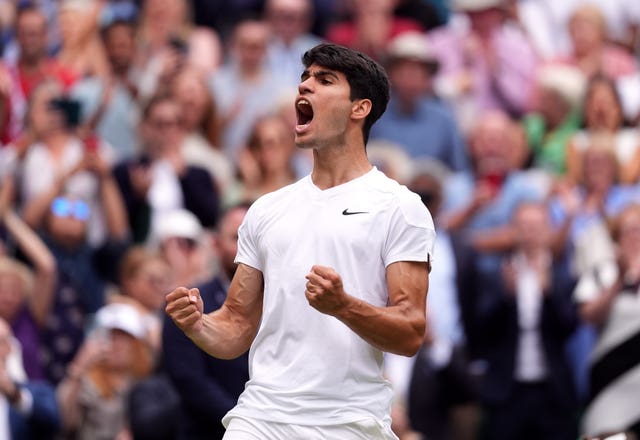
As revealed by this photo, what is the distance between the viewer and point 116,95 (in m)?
12.6

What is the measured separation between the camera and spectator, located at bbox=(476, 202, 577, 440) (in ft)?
Answer: 35.0

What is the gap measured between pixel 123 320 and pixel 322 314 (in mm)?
4297

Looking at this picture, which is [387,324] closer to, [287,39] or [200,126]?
[200,126]

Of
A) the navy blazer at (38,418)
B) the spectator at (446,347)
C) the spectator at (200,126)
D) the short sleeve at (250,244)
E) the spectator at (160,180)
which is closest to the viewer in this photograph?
the short sleeve at (250,244)

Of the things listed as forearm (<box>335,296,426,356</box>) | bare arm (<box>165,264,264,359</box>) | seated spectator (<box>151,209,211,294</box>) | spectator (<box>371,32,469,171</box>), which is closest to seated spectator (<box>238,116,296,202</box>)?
seated spectator (<box>151,209,211,294</box>)

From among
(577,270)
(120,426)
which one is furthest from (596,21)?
(120,426)

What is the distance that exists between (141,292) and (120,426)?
3.42 ft

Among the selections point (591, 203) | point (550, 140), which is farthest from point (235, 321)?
point (550, 140)

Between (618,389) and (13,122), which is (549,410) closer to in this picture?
(618,389)

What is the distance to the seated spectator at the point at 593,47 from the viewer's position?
1423 cm

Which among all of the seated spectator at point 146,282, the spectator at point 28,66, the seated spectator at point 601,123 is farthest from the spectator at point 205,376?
the seated spectator at point 601,123

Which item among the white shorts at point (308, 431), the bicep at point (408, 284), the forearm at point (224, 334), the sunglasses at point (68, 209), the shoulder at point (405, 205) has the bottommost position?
the sunglasses at point (68, 209)

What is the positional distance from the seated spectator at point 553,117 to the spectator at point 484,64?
1.03 ft

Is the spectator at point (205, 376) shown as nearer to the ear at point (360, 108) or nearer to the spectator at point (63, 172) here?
the ear at point (360, 108)
